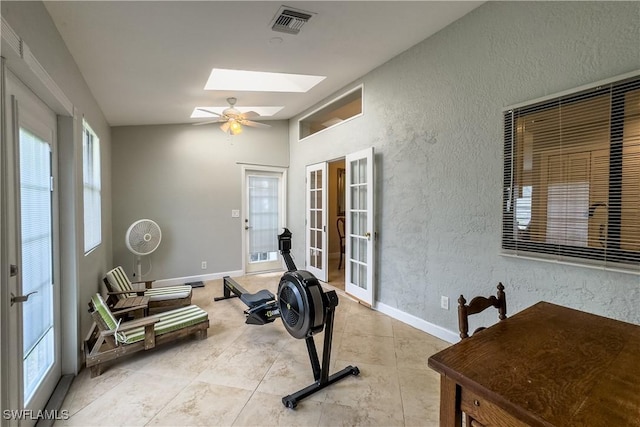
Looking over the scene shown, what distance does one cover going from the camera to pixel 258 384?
6.99 feet

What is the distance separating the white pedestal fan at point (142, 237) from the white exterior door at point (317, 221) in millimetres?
2387

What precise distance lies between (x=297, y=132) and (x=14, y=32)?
420 centimetres

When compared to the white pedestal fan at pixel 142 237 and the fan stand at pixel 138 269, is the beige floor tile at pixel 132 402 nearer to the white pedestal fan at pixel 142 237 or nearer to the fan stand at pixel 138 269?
the white pedestal fan at pixel 142 237

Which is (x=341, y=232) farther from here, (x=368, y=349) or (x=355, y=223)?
(x=368, y=349)

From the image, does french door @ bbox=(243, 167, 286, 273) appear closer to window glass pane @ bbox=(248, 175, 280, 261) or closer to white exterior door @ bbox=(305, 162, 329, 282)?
window glass pane @ bbox=(248, 175, 280, 261)

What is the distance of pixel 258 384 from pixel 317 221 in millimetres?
3100

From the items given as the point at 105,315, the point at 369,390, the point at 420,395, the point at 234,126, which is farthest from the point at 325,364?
the point at 234,126

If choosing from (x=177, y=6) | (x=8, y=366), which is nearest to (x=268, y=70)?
(x=177, y=6)

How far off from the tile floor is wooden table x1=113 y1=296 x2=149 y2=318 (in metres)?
0.57

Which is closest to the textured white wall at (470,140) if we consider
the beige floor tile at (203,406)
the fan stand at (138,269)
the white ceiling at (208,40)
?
the white ceiling at (208,40)

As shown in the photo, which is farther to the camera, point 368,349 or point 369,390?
point 368,349

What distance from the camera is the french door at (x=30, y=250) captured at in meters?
1.43

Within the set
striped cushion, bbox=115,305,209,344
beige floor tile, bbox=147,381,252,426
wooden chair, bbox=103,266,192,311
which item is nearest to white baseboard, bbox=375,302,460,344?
beige floor tile, bbox=147,381,252,426

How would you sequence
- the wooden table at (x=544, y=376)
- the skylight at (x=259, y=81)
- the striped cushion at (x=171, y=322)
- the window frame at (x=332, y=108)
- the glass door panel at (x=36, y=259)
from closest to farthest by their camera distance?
1. the wooden table at (x=544, y=376)
2. the glass door panel at (x=36, y=259)
3. the striped cushion at (x=171, y=322)
4. the skylight at (x=259, y=81)
5. the window frame at (x=332, y=108)
